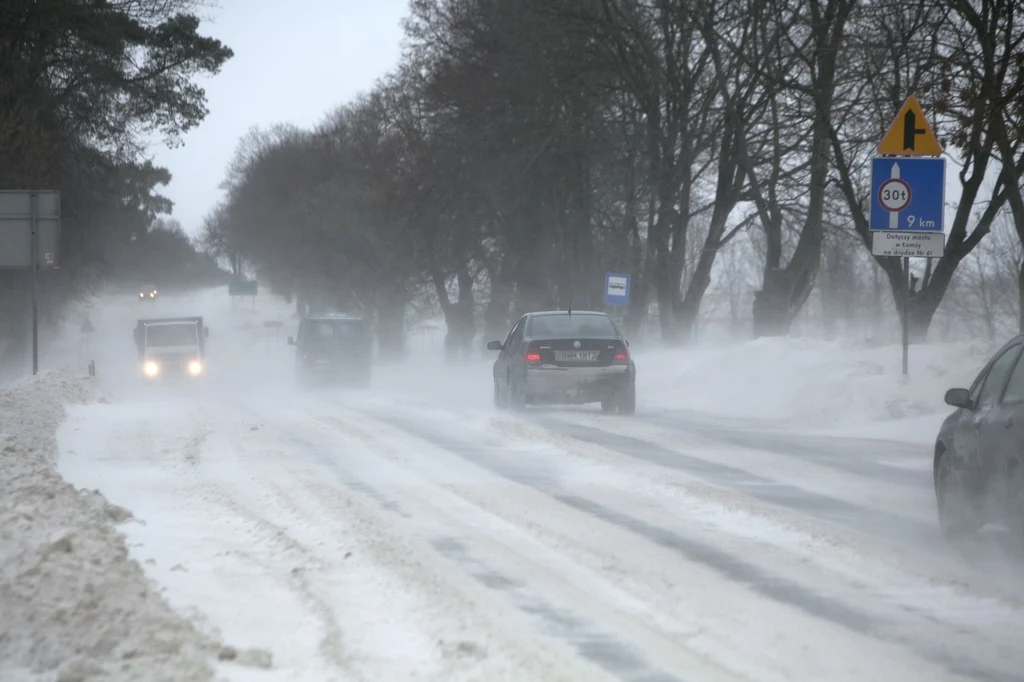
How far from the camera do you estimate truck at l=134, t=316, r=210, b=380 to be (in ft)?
117

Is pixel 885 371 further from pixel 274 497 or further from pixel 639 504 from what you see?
pixel 274 497

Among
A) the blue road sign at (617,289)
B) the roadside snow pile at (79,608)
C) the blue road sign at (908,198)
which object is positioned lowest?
the roadside snow pile at (79,608)

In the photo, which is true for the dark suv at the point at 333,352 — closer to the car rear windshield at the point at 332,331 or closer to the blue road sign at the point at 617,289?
the car rear windshield at the point at 332,331

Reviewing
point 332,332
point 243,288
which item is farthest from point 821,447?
point 243,288

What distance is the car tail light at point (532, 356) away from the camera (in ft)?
63.6

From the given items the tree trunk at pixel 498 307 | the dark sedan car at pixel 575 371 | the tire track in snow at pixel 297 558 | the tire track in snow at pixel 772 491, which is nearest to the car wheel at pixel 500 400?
the dark sedan car at pixel 575 371

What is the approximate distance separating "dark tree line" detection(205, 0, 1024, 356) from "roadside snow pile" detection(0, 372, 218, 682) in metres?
13.8

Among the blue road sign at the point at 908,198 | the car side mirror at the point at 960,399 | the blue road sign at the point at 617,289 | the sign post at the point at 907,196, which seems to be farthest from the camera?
the blue road sign at the point at 617,289

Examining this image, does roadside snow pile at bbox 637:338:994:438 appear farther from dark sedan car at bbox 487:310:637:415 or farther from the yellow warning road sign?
the yellow warning road sign

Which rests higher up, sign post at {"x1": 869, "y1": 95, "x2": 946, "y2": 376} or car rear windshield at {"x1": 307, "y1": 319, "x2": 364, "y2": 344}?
sign post at {"x1": 869, "y1": 95, "x2": 946, "y2": 376}

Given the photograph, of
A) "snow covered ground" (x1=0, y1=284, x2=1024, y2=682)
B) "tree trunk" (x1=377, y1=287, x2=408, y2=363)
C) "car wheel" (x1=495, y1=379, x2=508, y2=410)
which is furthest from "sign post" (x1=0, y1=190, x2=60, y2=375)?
"tree trunk" (x1=377, y1=287, x2=408, y2=363)

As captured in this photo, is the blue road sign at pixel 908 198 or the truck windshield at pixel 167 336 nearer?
the blue road sign at pixel 908 198

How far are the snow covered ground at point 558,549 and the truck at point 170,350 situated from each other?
18.5 metres

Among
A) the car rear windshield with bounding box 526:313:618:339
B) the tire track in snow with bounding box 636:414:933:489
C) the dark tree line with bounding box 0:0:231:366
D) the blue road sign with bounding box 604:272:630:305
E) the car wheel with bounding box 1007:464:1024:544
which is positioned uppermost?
the dark tree line with bounding box 0:0:231:366
